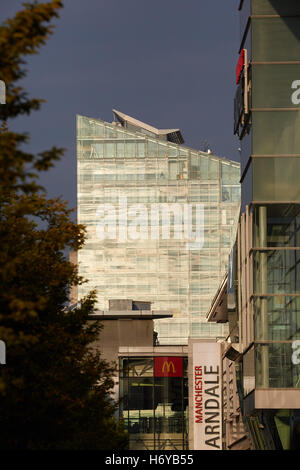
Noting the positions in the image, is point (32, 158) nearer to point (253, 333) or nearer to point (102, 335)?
point (253, 333)

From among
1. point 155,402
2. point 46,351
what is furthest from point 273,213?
point 155,402

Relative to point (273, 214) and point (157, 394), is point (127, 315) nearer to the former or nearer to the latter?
point (157, 394)

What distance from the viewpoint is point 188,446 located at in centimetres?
7881

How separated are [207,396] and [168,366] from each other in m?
→ 8.35

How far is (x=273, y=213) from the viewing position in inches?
1919

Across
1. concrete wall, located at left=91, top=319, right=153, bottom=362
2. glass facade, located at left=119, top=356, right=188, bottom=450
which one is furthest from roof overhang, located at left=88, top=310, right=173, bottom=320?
glass facade, located at left=119, top=356, right=188, bottom=450

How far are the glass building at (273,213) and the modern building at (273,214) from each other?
0.14 feet

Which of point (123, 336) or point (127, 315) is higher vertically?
point (127, 315)

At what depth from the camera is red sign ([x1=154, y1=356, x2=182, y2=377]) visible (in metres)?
79.5

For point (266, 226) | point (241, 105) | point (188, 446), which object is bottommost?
point (188, 446)

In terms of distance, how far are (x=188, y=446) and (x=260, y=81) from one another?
36.8 m

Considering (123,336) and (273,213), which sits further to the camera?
(123,336)

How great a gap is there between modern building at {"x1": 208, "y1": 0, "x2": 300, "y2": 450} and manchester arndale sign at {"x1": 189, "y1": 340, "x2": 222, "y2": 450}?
2105 centimetres
